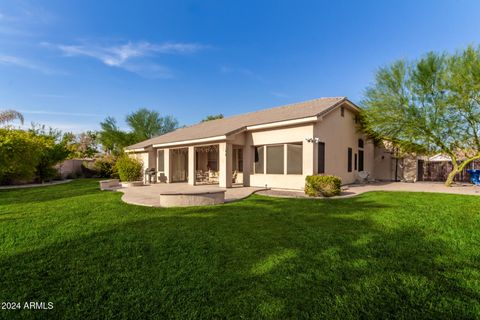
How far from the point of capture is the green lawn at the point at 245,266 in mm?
2865

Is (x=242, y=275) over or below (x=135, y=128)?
below

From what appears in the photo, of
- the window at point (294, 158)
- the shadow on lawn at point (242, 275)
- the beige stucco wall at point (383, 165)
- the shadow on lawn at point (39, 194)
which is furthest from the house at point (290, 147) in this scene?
the shadow on lawn at point (242, 275)

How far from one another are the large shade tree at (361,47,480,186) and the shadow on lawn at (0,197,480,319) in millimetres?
13099

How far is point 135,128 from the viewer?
4331 centimetres

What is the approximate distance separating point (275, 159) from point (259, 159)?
1.21 metres

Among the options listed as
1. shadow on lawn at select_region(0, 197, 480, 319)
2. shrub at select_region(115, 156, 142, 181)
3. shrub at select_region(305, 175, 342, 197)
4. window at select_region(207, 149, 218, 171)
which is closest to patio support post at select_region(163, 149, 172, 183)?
shrub at select_region(115, 156, 142, 181)

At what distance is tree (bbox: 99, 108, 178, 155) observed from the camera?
40.8m

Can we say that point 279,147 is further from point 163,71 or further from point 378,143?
point 163,71

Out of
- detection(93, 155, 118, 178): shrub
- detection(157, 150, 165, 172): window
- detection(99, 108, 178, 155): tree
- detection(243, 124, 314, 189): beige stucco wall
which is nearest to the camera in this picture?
detection(243, 124, 314, 189): beige stucco wall

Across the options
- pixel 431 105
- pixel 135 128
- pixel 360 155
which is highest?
pixel 135 128

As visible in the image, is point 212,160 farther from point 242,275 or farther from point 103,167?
point 242,275

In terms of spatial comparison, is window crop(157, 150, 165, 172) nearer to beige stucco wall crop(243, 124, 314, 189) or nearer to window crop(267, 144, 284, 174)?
beige stucco wall crop(243, 124, 314, 189)

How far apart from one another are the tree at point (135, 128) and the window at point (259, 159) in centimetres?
3187

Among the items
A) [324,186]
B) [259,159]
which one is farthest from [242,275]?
[259,159]
